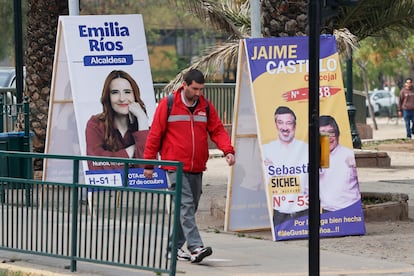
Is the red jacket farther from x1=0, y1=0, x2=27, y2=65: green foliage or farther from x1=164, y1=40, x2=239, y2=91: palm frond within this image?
x1=0, y1=0, x2=27, y2=65: green foliage

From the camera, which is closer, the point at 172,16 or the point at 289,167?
the point at 289,167

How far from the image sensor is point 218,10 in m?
18.5

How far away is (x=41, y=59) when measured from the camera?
19172mm

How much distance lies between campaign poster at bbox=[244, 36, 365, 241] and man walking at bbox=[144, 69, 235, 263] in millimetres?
1854

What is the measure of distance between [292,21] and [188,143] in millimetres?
4311

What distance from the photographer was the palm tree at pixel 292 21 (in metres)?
13.9

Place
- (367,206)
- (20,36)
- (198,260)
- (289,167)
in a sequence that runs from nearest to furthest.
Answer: (198,260), (289,167), (367,206), (20,36)

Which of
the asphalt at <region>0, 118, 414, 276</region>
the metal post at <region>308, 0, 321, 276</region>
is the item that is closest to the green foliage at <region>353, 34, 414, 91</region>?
the asphalt at <region>0, 118, 414, 276</region>

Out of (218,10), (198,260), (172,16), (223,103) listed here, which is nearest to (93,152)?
(198,260)

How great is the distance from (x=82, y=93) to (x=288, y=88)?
3080 millimetres

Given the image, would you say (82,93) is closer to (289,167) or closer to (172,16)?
(289,167)

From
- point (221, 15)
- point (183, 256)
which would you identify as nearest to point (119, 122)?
point (183, 256)

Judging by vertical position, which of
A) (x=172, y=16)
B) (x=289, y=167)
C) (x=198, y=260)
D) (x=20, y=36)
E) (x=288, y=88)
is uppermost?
(x=172, y=16)

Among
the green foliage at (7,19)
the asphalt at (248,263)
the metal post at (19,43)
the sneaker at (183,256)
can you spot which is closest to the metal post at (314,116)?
the asphalt at (248,263)
